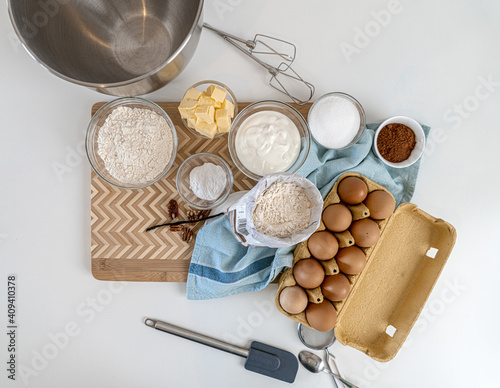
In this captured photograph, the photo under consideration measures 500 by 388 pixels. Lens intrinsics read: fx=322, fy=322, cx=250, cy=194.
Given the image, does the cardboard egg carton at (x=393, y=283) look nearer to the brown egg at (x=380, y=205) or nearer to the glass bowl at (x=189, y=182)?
the brown egg at (x=380, y=205)

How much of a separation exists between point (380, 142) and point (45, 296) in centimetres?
123

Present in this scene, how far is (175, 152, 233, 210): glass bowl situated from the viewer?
1.01 metres

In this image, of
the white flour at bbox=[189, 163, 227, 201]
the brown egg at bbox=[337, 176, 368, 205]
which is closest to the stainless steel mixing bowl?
the white flour at bbox=[189, 163, 227, 201]

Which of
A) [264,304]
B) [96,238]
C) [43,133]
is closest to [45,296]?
[96,238]

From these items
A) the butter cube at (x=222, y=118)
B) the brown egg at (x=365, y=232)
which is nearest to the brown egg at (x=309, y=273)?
the brown egg at (x=365, y=232)

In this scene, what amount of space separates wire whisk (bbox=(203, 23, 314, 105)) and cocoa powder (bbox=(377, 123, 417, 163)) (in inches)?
11.0

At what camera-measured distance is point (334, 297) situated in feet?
3.07

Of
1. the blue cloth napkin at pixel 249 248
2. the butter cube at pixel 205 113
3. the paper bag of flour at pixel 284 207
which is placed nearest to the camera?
the paper bag of flour at pixel 284 207

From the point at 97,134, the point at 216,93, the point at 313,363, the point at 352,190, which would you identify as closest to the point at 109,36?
the point at 97,134

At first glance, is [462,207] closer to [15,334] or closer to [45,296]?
[45,296]

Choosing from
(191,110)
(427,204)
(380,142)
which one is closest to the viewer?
(191,110)

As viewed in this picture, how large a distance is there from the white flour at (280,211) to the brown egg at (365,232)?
0.71 ft

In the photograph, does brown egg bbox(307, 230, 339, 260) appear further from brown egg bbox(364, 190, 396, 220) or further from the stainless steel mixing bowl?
the stainless steel mixing bowl

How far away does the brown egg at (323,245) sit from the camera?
91 centimetres
